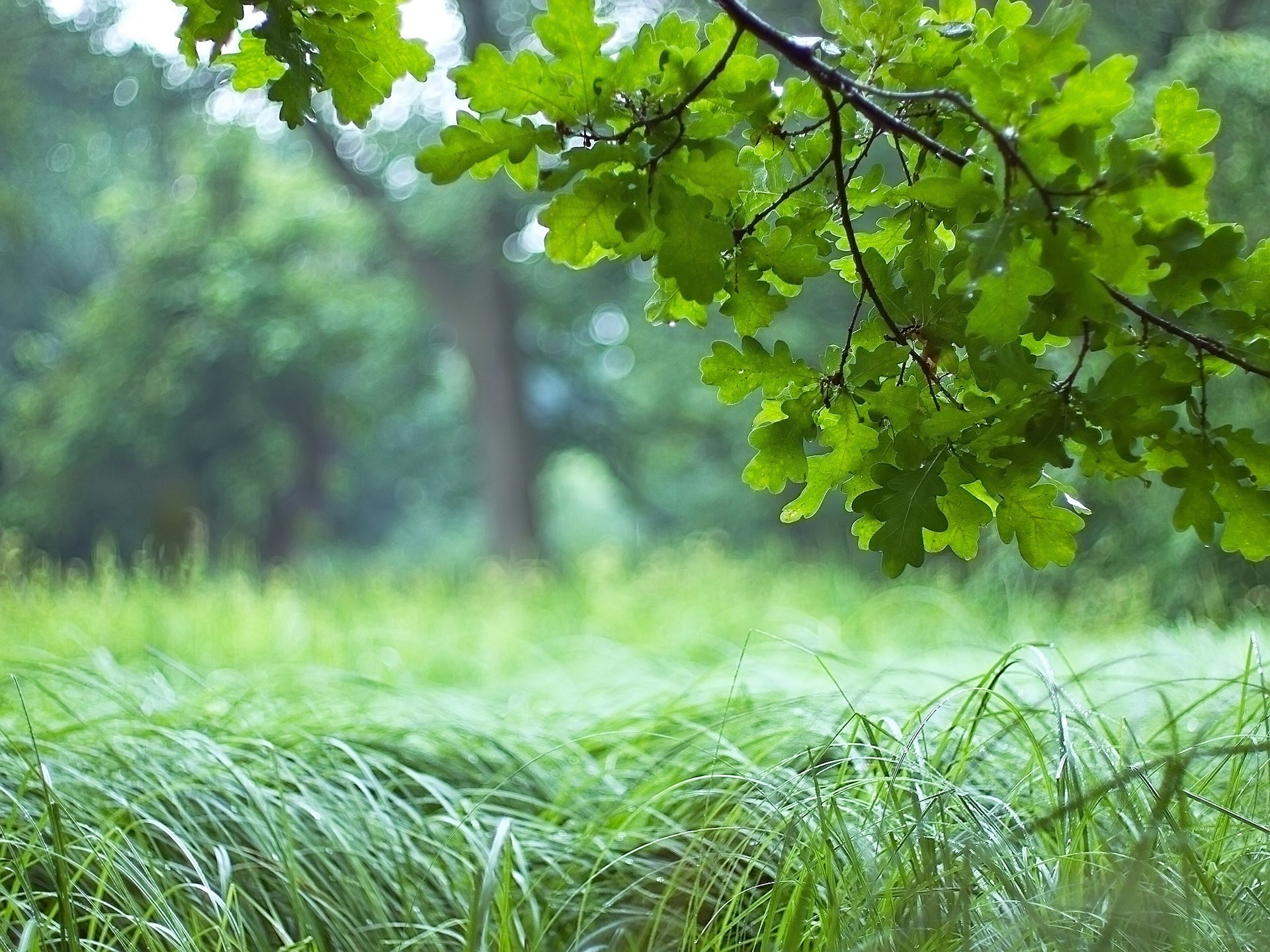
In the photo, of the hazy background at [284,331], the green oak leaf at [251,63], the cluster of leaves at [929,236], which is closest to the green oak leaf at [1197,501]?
the cluster of leaves at [929,236]

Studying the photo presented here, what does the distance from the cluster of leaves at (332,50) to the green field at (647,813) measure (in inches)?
28.6

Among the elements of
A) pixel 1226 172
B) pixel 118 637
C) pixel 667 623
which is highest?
pixel 1226 172

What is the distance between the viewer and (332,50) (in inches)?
36.7

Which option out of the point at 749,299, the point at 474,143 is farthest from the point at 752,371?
the point at 474,143

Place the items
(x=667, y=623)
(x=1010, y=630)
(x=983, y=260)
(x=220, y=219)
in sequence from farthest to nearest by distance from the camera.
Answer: (x=220, y=219) < (x=667, y=623) < (x=1010, y=630) < (x=983, y=260)

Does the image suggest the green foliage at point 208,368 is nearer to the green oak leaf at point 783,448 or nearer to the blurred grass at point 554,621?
the blurred grass at point 554,621

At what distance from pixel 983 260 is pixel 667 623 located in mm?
3428

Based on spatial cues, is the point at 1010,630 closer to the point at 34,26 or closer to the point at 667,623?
the point at 667,623

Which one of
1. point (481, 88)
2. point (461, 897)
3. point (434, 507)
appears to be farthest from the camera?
point (434, 507)

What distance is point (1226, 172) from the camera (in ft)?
11.7

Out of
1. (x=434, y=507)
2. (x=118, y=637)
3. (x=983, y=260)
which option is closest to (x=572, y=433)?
(x=434, y=507)

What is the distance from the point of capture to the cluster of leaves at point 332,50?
2.96 ft

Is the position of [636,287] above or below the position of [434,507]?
above

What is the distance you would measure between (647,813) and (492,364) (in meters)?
6.57
